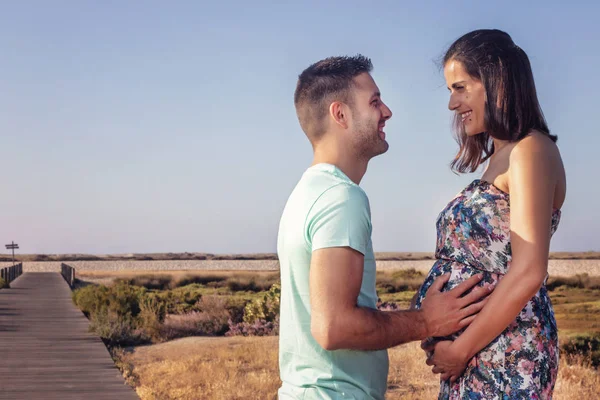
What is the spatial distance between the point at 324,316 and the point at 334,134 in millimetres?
462

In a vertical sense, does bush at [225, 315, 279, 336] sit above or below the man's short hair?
below

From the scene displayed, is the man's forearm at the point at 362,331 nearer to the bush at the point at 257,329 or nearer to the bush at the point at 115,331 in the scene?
the bush at the point at 115,331

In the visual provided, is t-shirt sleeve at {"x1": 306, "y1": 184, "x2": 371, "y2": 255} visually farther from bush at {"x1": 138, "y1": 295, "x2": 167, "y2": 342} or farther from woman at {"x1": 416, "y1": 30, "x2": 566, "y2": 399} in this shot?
bush at {"x1": 138, "y1": 295, "x2": 167, "y2": 342}

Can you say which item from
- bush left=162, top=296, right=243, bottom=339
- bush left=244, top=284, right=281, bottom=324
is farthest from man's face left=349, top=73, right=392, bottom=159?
bush left=244, top=284, right=281, bottom=324

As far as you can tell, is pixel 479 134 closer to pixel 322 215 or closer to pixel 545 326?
pixel 545 326

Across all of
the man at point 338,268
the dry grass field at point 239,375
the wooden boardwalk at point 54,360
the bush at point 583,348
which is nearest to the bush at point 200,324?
the wooden boardwalk at point 54,360

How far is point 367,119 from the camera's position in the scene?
6.19 feet

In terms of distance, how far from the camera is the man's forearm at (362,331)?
1679 mm

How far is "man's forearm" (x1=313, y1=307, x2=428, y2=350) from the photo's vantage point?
1679 mm

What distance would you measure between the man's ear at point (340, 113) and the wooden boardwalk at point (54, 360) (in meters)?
5.76

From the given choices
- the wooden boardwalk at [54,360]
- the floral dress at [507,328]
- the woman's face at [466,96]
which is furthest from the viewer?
the wooden boardwalk at [54,360]

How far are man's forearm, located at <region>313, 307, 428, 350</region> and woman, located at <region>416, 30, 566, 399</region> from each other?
0.96 ft

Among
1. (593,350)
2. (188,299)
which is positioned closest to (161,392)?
(593,350)

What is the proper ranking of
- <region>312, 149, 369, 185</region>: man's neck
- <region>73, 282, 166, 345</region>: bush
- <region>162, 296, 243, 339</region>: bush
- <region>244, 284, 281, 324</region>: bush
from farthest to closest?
<region>244, 284, 281, 324</region>: bush → <region>162, 296, 243, 339</region>: bush → <region>73, 282, 166, 345</region>: bush → <region>312, 149, 369, 185</region>: man's neck
